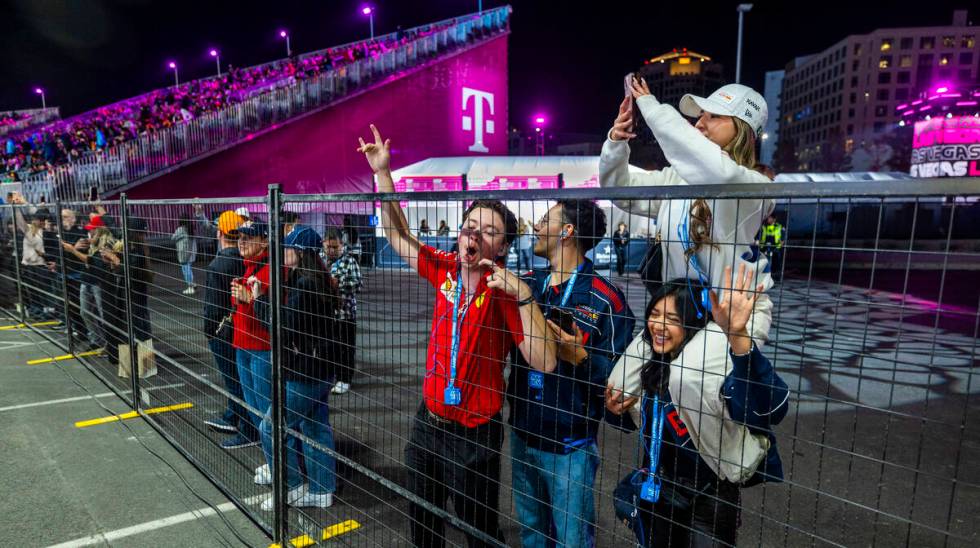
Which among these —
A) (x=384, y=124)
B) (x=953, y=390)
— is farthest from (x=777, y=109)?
(x=953, y=390)

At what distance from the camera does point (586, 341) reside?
7.64 feet

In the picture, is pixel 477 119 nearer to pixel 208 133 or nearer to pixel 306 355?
pixel 208 133

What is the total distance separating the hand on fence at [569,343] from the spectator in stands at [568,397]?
0.11m

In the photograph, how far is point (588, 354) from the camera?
2275mm

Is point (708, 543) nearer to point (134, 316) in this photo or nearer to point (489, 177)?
→ point (134, 316)

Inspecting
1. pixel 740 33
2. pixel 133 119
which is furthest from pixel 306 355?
pixel 133 119

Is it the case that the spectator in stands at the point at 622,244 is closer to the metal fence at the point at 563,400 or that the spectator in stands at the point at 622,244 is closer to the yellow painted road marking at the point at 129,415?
the metal fence at the point at 563,400

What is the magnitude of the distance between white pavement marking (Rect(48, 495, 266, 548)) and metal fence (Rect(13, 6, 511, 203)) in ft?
40.8

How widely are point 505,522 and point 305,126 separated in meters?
18.6

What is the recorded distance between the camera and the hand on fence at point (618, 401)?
2.06 meters

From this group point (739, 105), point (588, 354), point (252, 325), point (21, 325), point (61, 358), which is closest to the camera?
point (739, 105)

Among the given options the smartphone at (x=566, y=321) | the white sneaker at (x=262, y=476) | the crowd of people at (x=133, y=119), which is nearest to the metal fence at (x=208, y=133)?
the crowd of people at (x=133, y=119)

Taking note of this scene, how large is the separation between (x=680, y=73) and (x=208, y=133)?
141m

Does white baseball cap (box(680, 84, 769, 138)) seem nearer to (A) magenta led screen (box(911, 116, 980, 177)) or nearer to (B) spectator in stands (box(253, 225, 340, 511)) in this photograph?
(B) spectator in stands (box(253, 225, 340, 511))
